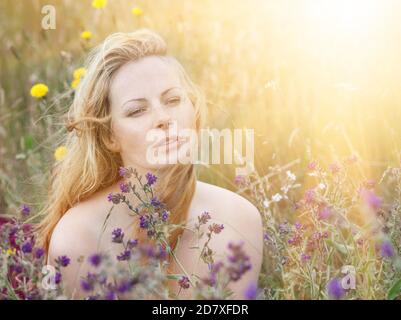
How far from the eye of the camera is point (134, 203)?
1.87 meters

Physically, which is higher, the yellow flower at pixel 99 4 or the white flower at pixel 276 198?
the yellow flower at pixel 99 4

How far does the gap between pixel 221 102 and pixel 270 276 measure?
2.22 feet

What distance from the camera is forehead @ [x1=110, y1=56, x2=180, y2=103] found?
72.2 inches

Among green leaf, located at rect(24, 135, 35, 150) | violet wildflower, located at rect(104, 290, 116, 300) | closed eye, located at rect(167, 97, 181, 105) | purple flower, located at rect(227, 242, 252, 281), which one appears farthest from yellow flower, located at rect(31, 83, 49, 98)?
purple flower, located at rect(227, 242, 252, 281)

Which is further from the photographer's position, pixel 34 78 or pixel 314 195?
pixel 34 78

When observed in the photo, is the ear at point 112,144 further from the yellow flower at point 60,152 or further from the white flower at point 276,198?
the white flower at point 276,198

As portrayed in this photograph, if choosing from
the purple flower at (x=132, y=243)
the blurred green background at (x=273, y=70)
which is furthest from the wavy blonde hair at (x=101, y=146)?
the purple flower at (x=132, y=243)

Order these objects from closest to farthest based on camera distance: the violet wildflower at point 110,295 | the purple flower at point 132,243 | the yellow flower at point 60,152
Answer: the violet wildflower at point 110,295, the purple flower at point 132,243, the yellow flower at point 60,152

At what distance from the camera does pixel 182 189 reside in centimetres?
190

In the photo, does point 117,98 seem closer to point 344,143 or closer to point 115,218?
point 115,218

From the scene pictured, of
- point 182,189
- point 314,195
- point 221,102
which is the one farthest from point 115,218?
point 221,102

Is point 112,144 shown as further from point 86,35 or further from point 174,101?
point 86,35

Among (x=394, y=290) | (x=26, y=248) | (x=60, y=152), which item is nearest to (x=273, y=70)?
(x=60, y=152)

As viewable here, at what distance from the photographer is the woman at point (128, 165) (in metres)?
1.83
